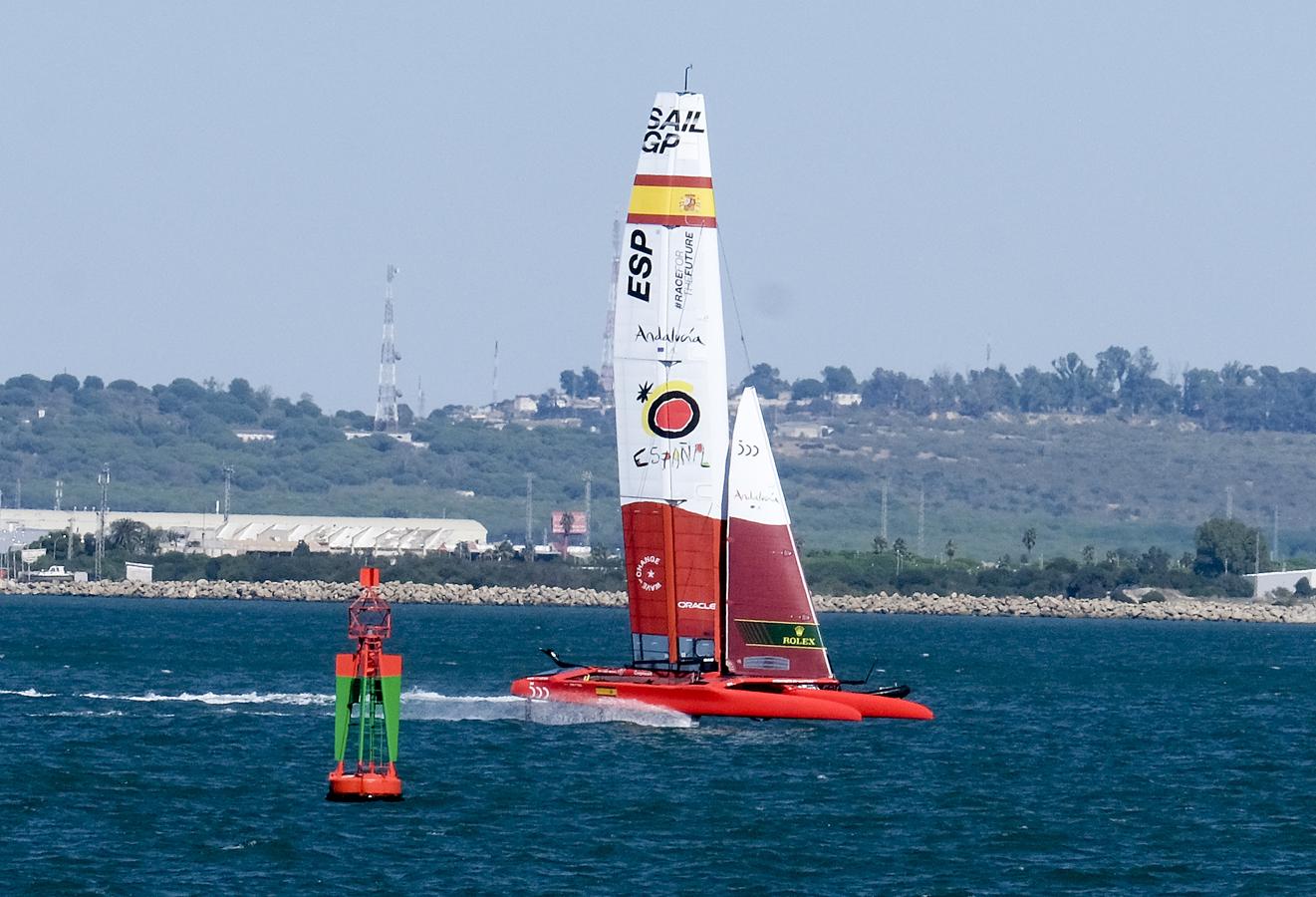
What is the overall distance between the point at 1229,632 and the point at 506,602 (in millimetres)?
54824

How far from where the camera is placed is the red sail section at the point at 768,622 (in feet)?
164

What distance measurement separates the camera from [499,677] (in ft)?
218

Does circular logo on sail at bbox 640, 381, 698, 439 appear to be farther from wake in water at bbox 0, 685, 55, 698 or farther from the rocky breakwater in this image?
the rocky breakwater

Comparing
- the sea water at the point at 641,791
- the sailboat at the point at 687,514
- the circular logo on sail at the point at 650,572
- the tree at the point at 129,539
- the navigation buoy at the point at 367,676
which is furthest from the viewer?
the tree at the point at 129,539

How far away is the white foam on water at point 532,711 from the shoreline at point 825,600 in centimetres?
10788

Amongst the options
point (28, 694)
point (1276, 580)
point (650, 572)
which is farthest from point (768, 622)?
point (1276, 580)

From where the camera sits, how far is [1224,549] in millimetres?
186625

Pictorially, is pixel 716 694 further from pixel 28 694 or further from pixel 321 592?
pixel 321 592

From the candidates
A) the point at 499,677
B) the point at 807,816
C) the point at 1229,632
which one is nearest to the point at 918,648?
the point at 499,677

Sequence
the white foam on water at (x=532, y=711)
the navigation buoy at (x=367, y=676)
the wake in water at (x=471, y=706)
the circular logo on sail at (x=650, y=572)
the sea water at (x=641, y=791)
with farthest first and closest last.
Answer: the circular logo on sail at (x=650, y=572), the wake in water at (x=471, y=706), the white foam on water at (x=532, y=711), the navigation buoy at (x=367, y=676), the sea water at (x=641, y=791)

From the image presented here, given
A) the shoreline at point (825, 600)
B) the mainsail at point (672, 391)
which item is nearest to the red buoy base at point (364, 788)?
the mainsail at point (672, 391)

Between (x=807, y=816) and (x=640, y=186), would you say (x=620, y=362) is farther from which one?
(x=807, y=816)

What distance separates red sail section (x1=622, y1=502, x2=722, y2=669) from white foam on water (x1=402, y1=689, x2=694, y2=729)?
1.66 m

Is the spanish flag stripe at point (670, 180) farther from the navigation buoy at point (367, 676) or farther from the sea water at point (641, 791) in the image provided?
the navigation buoy at point (367, 676)
